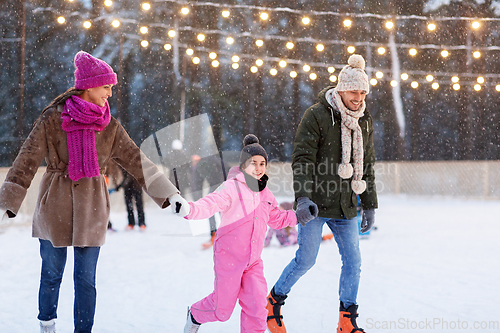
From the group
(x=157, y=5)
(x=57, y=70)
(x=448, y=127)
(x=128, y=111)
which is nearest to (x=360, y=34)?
(x=448, y=127)

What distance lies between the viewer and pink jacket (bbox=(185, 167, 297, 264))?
230 centimetres

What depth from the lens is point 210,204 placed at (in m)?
2.29

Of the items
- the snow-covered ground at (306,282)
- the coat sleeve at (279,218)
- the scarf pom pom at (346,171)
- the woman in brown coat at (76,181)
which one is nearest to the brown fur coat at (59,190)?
the woman in brown coat at (76,181)

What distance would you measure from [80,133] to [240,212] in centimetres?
87

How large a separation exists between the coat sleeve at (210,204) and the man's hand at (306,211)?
0.38 m

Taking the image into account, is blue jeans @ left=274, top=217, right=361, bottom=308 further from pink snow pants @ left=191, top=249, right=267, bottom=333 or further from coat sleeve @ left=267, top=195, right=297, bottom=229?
pink snow pants @ left=191, top=249, right=267, bottom=333

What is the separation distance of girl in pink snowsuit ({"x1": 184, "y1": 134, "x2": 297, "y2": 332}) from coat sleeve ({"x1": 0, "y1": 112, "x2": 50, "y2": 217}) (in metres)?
0.76

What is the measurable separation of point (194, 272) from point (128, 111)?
422 inches

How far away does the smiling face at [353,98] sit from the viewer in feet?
8.84

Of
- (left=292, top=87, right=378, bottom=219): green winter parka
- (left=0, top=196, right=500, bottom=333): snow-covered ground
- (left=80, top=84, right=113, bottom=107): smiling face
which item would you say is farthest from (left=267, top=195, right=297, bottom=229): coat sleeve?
(left=80, top=84, right=113, bottom=107): smiling face

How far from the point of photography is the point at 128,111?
1434cm

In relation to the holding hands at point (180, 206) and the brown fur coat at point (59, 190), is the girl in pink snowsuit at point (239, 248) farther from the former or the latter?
the brown fur coat at point (59, 190)

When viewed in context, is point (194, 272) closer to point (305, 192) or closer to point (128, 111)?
point (305, 192)

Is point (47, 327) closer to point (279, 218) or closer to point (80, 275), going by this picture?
point (80, 275)
